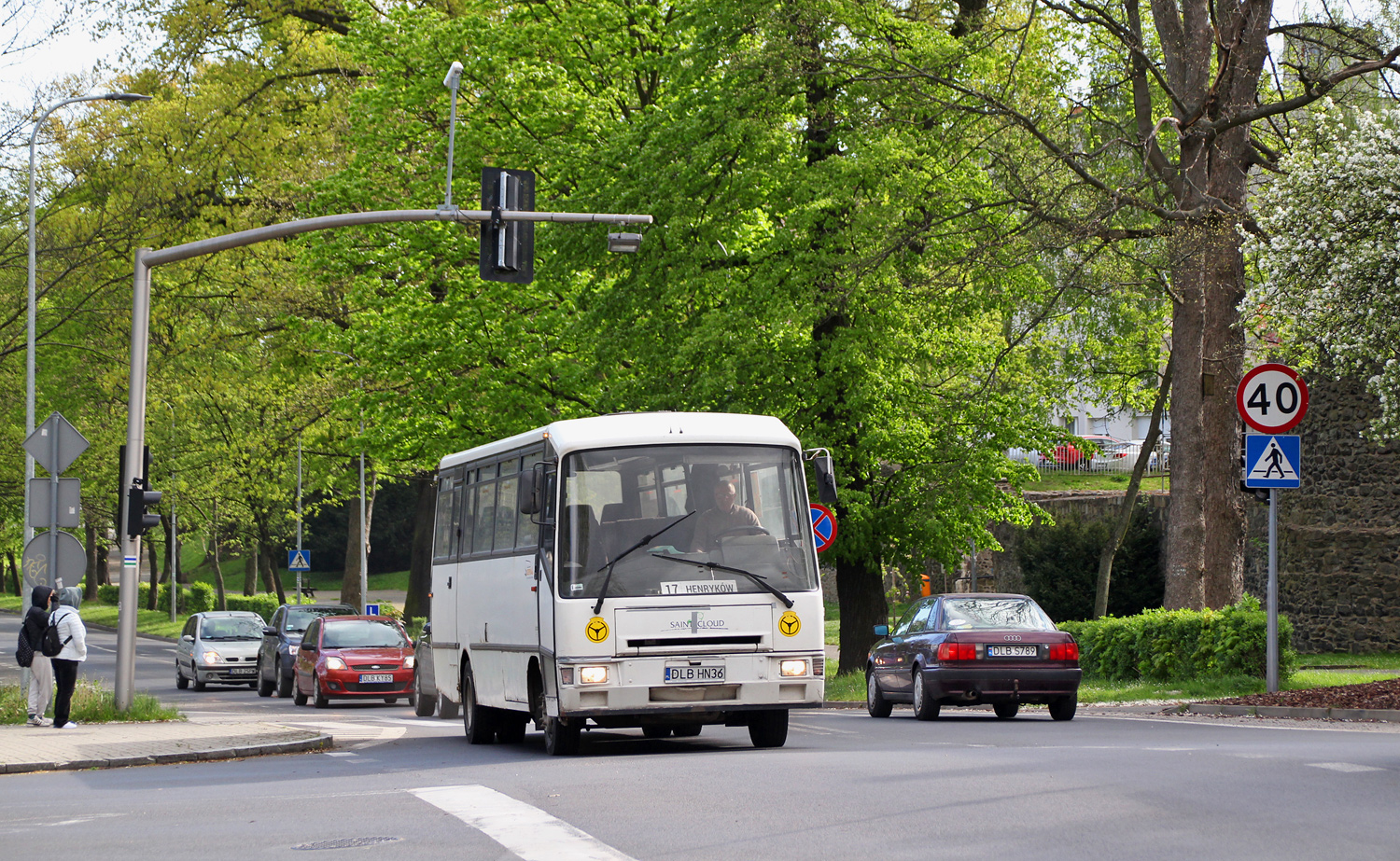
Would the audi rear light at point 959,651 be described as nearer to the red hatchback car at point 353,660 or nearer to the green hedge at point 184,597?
the red hatchback car at point 353,660

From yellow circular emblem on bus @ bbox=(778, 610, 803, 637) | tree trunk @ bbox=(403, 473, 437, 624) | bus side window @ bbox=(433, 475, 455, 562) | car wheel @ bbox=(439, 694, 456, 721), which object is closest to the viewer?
yellow circular emblem on bus @ bbox=(778, 610, 803, 637)

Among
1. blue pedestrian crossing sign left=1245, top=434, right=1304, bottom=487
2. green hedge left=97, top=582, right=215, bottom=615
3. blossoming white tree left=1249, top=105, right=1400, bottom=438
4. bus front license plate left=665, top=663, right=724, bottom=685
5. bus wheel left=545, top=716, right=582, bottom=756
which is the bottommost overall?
green hedge left=97, top=582, right=215, bottom=615

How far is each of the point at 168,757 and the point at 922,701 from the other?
8511mm

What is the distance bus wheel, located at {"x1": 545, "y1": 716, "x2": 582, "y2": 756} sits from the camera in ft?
48.2

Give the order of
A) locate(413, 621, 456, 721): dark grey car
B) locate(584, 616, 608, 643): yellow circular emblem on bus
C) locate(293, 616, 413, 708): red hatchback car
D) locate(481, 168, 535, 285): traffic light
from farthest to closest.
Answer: locate(293, 616, 413, 708): red hatchback car, locate(413, 621, 456, 721): dark grey car, locate(481, 168, 535, 285): traffic light, locate(584, 616, 608, 643): yellow circular emblem on bus

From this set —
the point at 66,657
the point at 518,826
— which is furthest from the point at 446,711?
the point at 518,826

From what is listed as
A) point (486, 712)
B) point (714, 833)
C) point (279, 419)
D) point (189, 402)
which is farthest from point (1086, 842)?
point (189, 402)

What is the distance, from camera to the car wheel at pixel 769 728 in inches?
597

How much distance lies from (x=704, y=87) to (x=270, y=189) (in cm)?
1363

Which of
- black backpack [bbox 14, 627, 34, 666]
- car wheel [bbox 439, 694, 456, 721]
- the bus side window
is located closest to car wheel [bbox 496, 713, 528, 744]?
the bus side window

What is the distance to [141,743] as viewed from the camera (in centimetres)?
1725

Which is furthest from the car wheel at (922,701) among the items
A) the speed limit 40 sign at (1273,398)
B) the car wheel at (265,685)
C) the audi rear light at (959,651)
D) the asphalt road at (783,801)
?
the car wheel at (265,685)

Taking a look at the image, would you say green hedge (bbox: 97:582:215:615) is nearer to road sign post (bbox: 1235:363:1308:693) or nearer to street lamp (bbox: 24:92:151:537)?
street lamp (bbox: 24:92:151:537)

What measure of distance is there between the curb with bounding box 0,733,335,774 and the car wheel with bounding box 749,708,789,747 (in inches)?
198
